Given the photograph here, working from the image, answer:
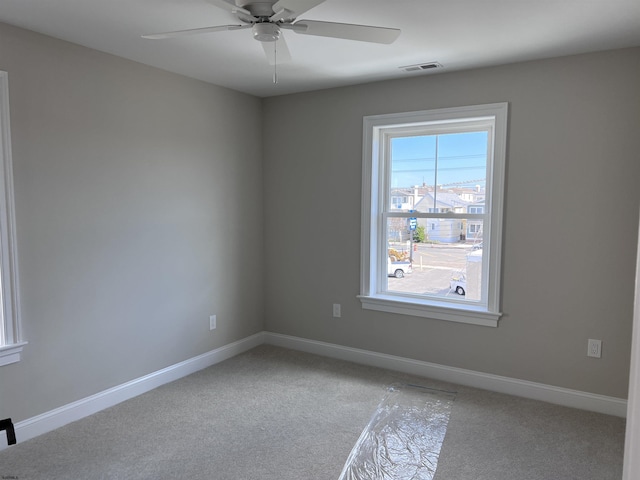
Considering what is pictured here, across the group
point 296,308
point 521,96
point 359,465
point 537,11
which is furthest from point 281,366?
point 537,11

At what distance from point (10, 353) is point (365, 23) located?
8.96 feet

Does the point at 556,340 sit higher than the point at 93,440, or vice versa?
the point at 556,340

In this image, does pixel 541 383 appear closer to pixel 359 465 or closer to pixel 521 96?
pixel 359 465

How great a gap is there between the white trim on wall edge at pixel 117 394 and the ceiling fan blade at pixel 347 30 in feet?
8.62

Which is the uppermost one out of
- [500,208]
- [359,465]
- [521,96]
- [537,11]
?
[537,11]

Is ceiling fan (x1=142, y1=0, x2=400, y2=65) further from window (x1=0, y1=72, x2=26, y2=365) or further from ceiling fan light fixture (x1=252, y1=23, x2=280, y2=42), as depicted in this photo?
window (x1=0, y1=72, x2=26, y2=365)

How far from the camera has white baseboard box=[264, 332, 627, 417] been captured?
2.94 m

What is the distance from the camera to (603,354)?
114 inches

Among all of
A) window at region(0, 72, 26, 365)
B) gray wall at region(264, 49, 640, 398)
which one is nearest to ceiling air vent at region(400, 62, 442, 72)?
gray wall at region(264, 49, 640, 398)

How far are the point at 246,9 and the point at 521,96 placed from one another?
6.94 ft

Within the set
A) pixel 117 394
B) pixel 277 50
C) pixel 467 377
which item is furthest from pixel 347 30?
pixel 117 394

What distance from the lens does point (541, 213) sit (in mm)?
3033

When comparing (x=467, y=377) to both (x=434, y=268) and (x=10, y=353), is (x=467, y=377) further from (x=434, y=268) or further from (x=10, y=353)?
(x=10, y=353)

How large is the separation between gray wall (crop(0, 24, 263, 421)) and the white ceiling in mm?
266
